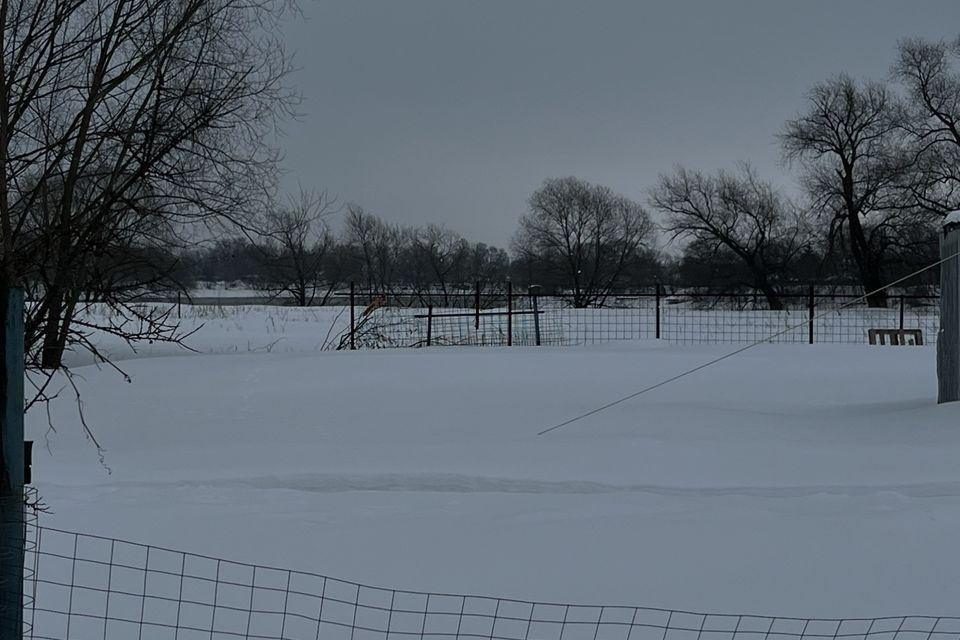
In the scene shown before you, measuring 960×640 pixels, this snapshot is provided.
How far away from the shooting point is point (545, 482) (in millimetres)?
6098

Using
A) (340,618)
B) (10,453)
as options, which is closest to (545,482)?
(340,618)

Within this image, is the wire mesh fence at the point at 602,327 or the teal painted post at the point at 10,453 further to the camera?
the wire mesh fence at the point at 602,327

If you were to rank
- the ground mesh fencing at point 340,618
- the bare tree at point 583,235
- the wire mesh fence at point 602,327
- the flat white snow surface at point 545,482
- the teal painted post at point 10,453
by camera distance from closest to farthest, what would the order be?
the teal painted post at point 10,453, the ground mesh fencing at point 340,618, the flat white snow surface at point 545,482, the wire mesh fence at point 602,327, the bare tree at point 583,235

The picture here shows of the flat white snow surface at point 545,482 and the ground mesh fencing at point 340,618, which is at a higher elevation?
the flat white snow surface at point 545,482

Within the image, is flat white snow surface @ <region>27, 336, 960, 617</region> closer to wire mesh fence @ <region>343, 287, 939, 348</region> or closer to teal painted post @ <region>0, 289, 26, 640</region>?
teal painted post @ <region>0, 289, 26, 640</region>

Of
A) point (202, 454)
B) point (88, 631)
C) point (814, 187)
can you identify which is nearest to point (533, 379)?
point (202, 454)

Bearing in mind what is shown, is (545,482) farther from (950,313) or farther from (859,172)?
(859,172)

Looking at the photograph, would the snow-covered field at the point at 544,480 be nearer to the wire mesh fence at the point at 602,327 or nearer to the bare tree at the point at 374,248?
the wire mesh fence at the point at 602,327

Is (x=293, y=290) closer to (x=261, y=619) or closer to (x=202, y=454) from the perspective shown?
(x=202, y=454)

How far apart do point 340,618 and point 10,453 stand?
1771mm


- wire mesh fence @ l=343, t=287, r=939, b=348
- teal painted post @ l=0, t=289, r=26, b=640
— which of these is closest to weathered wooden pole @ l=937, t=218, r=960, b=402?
wire mesh fence @ l=343, t=287, r=939, b=348

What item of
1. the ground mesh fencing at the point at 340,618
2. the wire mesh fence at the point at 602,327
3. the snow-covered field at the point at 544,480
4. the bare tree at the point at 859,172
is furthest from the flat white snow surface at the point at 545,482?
the bare tree at the point at 859,172

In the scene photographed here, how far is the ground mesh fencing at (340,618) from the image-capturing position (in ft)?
12.3

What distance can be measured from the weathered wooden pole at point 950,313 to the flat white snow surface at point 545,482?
0.30m
